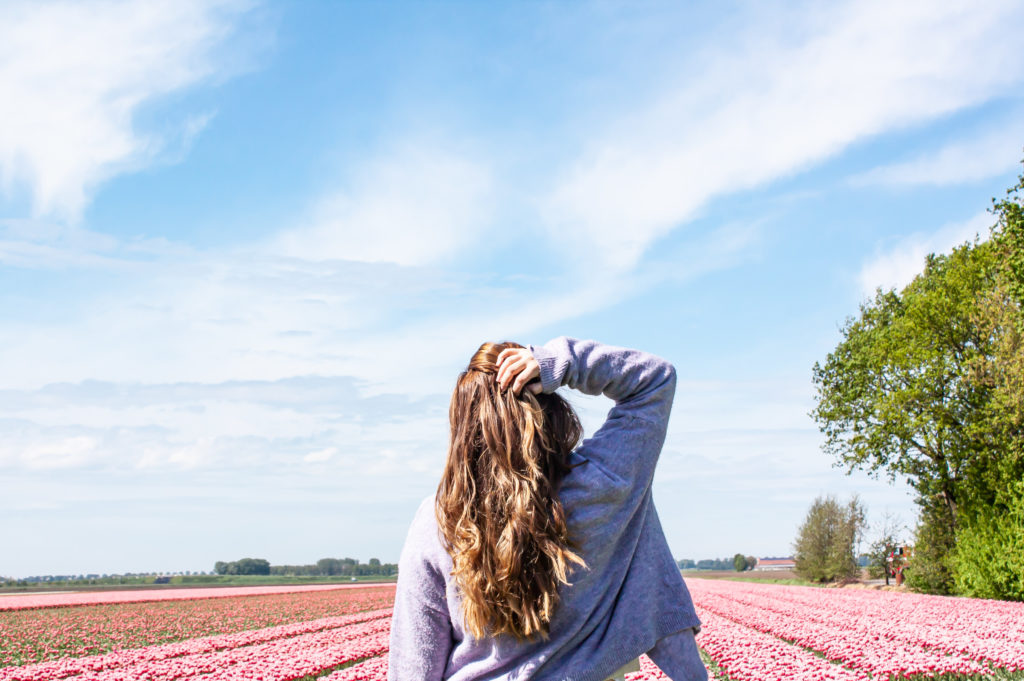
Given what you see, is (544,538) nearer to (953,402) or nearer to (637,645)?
(637,645)

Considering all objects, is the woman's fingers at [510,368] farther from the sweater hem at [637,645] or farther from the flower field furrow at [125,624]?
the flower field furrow at [125,624]

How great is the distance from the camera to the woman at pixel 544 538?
221 cm

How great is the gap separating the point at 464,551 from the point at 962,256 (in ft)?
116

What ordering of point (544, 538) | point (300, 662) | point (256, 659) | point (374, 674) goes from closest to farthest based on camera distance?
point (544, 538) < point (374, 674) < point (300, 662) < point (256, 659)

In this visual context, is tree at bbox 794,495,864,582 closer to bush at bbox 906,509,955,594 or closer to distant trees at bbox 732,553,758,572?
bush at bbox 906,509,955,594

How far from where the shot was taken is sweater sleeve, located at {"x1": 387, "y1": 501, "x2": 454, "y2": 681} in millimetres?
2326

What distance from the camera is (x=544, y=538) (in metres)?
2.20

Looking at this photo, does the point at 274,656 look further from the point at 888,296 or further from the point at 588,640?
the point at 888,296

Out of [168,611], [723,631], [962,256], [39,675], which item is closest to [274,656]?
[39,675]

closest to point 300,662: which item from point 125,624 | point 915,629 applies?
point 915,629

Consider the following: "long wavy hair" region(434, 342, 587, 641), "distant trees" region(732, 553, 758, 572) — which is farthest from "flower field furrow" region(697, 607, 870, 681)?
"distant trees" region(732, 553, 758, 572)

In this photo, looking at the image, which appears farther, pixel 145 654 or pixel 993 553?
pixel 993 553

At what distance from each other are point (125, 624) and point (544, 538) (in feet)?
74.1

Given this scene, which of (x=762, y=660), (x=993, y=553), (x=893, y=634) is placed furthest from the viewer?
(x=993, y=553)
